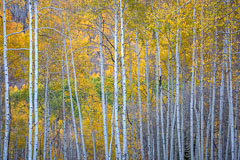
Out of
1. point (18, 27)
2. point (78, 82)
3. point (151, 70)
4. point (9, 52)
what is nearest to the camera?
point (9, 52)

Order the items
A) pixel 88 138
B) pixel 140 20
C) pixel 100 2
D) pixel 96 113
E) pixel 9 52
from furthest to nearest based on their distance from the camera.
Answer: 1. pixel 88 138
2. pixel 96 113
3. pixel 9 52
4. pixel 140 20
5. pixel 100 2

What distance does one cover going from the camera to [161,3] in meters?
7.68

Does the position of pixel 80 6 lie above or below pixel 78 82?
above

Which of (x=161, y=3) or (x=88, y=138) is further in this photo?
(x=88, y=138)

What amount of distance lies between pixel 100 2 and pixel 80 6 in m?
0.73

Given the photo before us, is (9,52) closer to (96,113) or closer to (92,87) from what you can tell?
(92,87)

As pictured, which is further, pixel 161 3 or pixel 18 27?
pixel 18 27

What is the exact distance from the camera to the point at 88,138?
16.8 meters

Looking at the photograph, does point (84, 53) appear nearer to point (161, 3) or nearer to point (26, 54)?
point (26, 54)

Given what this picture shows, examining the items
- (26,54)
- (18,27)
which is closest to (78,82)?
(26,54)

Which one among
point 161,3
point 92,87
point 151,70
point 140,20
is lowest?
point 92,87

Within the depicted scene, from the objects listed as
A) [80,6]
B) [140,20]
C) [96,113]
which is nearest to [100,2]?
[80,6]

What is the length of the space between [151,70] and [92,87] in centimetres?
324

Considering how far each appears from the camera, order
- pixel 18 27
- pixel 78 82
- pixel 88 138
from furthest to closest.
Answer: pixel 88 138 < pixel 78 82 < pixel 18 27
